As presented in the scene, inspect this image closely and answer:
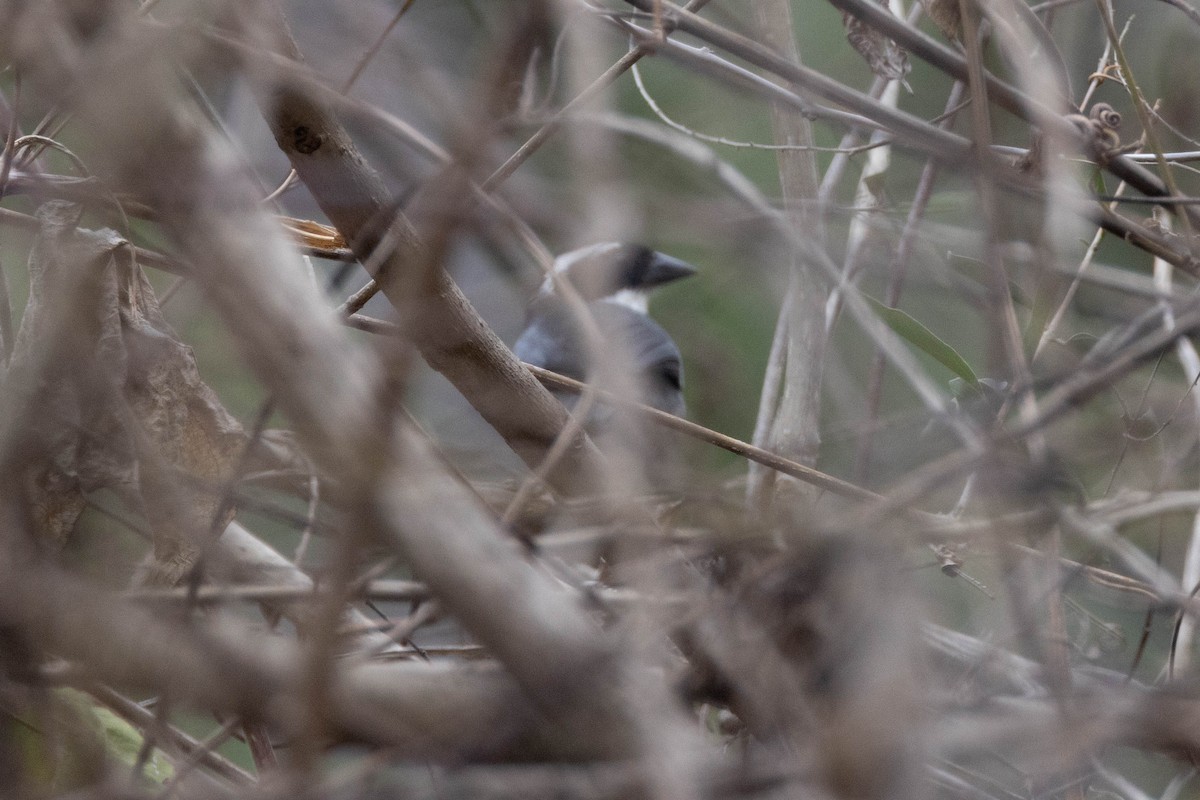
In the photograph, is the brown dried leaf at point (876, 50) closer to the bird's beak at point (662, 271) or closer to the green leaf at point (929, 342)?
the green leaf at point (929, 342)

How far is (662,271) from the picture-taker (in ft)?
12.9

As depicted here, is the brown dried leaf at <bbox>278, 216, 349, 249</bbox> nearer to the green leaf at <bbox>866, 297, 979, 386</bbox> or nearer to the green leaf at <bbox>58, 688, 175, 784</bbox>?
the green leaf at <bbox>58, 688, 175, 784</bbox>

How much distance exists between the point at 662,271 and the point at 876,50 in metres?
2.63

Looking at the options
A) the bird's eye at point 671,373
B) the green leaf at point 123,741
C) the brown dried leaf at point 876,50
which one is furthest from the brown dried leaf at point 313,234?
the bird's eye at point 671,373

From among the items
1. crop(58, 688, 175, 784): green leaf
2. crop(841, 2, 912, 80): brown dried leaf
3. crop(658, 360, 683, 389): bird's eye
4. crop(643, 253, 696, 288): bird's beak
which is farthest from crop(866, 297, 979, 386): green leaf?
crop(643, 253, 696, 288): bird's beak

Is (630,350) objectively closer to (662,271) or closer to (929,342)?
(929,342)

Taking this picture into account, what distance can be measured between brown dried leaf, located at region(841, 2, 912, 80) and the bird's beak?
2589 millimetres

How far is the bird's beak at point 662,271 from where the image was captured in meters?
3.91

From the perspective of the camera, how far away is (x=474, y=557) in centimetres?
40

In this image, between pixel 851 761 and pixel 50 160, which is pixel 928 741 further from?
pixel 50 160

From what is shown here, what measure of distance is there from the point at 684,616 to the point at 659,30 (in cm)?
68

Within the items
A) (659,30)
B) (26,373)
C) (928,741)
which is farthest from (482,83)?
(659,30)

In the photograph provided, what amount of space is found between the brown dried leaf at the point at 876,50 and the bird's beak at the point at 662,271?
2.59m

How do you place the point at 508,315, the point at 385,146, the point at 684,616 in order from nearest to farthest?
the point at 684,616
the point at 385,146
the point at 508,315
